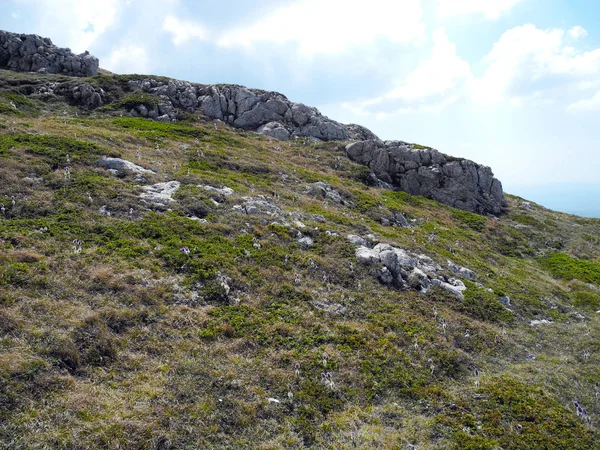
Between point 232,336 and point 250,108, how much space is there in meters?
52.6

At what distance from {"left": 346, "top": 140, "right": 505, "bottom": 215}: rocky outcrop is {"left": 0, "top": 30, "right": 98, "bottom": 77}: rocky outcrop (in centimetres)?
5059

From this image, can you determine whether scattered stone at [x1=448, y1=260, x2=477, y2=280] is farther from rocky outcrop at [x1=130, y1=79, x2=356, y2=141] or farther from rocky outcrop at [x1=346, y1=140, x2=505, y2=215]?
rocky outcrop at [x1=130, y1=79, x2=356, y2=141]

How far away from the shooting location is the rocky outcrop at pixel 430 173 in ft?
158

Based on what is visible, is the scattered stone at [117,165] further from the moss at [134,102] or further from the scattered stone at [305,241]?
the moss at [134,102]

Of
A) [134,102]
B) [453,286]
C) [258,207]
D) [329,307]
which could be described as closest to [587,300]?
[453,286]

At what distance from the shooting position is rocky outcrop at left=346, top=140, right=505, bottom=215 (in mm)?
48250

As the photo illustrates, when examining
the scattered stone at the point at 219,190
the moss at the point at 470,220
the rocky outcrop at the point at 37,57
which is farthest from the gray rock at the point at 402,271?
the rocky outcrop at the point at 37,57

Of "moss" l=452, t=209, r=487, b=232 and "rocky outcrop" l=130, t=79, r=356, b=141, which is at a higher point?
"rocky outcrop" l=130, t=79, r=356, b=141

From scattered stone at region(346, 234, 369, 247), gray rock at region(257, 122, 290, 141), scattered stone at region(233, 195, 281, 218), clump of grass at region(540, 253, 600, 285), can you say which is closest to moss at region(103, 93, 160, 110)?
gray rock at region(257, 122, 290, 141)

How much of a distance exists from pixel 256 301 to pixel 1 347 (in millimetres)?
8403

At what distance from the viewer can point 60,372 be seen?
906cm

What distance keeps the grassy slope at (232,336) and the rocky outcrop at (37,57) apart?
42.1 metres

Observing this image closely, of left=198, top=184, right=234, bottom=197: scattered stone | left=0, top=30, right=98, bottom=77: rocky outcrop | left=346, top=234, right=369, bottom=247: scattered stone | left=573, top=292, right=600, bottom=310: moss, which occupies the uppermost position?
left=0, top=30, right=98, bottom=77: rocky outcrop

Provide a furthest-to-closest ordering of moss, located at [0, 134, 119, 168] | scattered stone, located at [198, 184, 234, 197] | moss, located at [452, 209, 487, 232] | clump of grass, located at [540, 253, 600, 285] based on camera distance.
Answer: moss, located at [452, 209, 487, 232], clump of grass, located at [540, 253, 600, 285], scattered stone, located at [198, 184, 234, 197], moss, located at [0, 134, 119, 168]
